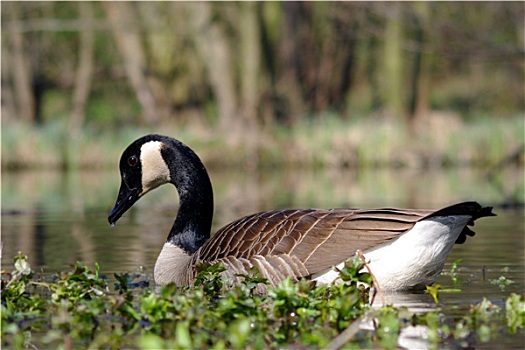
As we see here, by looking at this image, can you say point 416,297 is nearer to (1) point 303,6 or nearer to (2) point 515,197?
(2) point 515,197

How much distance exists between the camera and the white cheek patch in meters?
9.18

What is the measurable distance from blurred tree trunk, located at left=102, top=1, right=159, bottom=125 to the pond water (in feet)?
→ 22.9

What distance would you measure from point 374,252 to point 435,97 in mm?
36694

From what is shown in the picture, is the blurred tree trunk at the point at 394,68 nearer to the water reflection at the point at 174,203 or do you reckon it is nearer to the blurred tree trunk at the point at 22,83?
the water reflection at the point at 174,203

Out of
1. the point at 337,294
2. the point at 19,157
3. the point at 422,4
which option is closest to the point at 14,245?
the point at 337,294

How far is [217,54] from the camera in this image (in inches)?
1262

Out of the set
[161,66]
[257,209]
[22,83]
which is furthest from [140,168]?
[22,83]

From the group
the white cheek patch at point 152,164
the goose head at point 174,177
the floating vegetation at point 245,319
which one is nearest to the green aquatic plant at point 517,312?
the floating vegetation at point 245,319

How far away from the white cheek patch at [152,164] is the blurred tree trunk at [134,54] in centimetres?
2411

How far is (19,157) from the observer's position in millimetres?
28312

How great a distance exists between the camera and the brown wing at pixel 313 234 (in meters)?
7.20

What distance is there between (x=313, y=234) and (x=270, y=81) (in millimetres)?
26356

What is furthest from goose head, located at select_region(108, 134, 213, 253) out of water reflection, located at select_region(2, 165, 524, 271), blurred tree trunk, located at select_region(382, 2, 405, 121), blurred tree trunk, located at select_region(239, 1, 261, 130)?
blurred tree trunk, located at select_region(382, 2, 405, 121)

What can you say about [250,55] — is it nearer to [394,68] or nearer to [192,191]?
[394,68]
